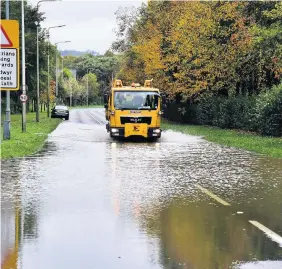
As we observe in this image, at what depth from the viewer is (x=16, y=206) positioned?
9.27 meters

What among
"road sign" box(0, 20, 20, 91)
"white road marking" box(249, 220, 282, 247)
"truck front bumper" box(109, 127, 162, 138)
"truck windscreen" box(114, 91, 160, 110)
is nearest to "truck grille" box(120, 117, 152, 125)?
"truck front bumper" box(109, 127, 162, 138)

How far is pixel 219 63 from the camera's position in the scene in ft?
117

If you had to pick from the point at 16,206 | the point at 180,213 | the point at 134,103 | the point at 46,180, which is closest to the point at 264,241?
the point at 180,213

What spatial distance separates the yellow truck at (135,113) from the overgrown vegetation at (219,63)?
5.79 m

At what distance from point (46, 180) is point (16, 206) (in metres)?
3.07

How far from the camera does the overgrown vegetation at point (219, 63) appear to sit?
28.6 m

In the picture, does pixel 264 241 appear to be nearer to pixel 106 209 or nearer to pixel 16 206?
pixel 106 209

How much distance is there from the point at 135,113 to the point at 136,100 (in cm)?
81

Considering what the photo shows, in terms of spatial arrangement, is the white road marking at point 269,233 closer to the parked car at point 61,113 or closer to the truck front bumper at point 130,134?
the truck front bumper at point 130,134

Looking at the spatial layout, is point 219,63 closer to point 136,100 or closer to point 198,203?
point 136,100

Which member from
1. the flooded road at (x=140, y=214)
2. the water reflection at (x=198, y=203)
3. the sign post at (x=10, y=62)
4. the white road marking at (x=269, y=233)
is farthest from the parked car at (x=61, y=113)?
the white road marking at (x=269, y=233)

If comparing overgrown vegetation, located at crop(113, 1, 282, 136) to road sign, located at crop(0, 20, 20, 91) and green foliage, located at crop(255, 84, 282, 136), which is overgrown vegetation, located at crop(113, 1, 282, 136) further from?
road sign, located at crop(0, 20, 20, 91)

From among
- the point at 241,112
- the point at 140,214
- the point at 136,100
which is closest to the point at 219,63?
the point at 241,112

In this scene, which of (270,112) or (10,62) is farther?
(270,112)
